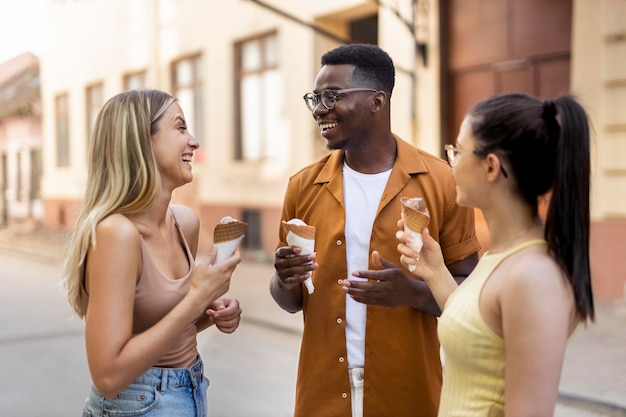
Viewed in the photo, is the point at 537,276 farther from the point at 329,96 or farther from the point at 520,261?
the point at 329,96

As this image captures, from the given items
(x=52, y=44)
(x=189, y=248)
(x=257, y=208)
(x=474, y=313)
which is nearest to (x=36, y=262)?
(x=257, y=208)

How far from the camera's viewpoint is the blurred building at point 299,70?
8.77 m

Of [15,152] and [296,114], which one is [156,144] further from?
[15,152]

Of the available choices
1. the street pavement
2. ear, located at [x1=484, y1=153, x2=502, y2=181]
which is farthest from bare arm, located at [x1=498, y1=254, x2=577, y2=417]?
the street pavement

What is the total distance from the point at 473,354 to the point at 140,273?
103 centimetres

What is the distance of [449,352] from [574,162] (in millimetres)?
606

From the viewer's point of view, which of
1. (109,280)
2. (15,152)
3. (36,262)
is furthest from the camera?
(15,152)

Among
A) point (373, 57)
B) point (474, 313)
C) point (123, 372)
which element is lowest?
point (123, 372)

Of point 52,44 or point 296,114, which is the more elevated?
point 52,44

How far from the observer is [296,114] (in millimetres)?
14156

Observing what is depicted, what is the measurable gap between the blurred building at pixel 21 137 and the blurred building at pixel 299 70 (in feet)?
16.4

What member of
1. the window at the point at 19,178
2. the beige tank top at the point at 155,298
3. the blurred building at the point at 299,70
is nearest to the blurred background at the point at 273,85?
the blurred building at the point at 299,70

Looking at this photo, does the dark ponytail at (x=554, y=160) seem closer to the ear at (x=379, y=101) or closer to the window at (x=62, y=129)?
the ear at (x=379, y=101)

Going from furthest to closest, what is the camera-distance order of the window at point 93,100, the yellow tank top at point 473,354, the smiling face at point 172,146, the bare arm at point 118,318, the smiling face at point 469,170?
the window at point 93,100
the smiling face at point 172,146
the bare arm at point 118,318
the smiling face at point 469,170
the yellow tank top at point 473,354
